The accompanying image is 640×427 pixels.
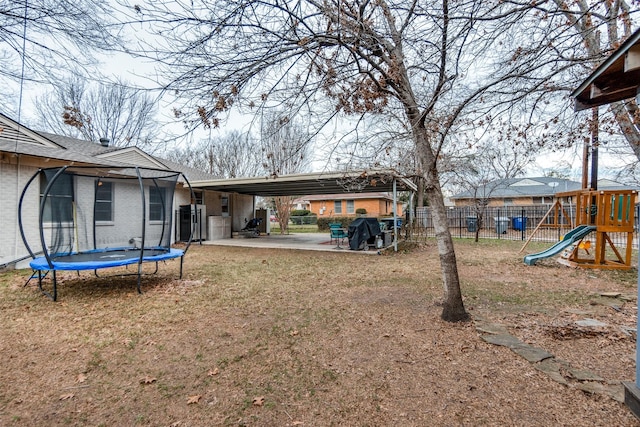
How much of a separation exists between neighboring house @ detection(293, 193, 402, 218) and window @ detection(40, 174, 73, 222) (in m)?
19.9

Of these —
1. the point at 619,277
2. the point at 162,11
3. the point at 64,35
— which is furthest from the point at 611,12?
the point at 64,35

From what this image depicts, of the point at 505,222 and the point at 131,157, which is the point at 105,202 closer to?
the point at 131,157

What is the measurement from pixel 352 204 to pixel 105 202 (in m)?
19.6

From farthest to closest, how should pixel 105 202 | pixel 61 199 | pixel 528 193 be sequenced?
pixel 528 193 < pixel 105 202 < pixel 61 199

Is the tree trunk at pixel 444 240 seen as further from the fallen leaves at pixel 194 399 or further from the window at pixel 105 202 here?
the window at pixel 105 202

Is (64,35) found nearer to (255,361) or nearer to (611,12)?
(255,361)

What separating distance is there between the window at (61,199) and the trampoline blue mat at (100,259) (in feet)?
2.72

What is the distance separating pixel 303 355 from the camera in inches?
→ 121

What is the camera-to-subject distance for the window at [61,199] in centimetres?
594

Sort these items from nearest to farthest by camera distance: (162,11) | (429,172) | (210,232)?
(162,11)
(429,172)
(210,232)

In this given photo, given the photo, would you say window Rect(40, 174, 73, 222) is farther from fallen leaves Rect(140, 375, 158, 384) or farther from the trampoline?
fallen leaves Rect(140, 375, 158, 384)

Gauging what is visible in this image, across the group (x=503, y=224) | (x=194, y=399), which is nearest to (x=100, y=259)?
(x=194, y=399)

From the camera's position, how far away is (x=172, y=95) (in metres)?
3.45

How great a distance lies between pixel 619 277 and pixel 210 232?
1399 centimetres
